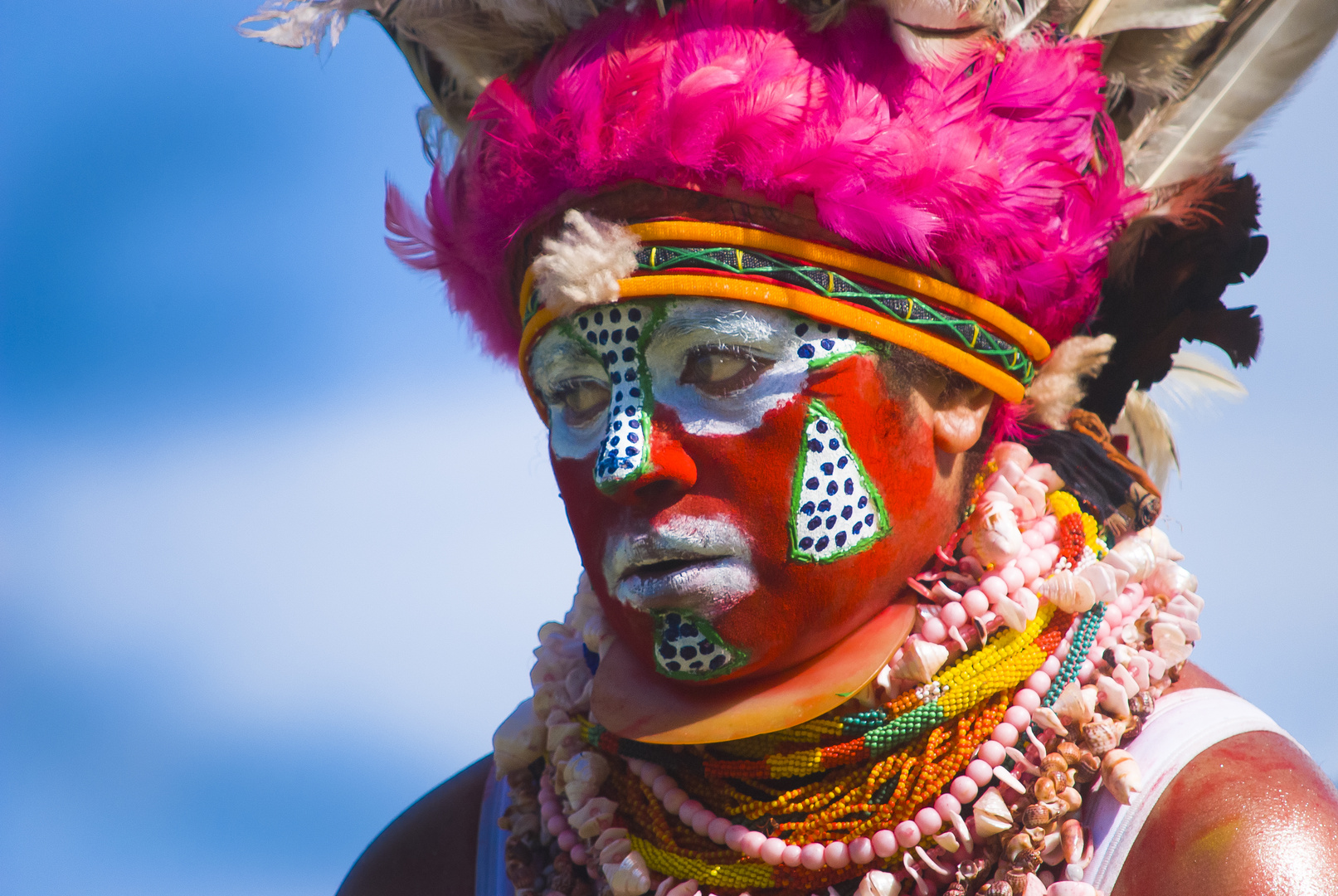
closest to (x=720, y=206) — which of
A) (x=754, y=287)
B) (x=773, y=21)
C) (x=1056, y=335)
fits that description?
(x=754, y=287)

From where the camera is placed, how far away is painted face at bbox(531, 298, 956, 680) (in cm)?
261

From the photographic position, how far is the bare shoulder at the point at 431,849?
10.7 feet

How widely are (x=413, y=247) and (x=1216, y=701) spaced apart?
2.01 m

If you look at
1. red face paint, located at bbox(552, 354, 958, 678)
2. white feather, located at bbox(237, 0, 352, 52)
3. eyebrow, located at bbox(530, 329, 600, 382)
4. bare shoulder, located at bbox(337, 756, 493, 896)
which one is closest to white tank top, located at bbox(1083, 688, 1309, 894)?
red face paint, located at bbox(552, 354, 958, 678)

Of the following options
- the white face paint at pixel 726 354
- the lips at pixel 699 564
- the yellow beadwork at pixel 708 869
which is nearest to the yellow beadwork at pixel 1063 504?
the white face paint at pixel 726 354

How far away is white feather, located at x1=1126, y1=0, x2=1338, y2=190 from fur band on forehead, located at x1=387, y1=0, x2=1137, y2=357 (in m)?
0.20

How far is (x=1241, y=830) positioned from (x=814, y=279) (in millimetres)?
1239

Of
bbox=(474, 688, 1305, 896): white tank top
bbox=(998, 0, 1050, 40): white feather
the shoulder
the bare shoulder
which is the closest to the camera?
the shoulder

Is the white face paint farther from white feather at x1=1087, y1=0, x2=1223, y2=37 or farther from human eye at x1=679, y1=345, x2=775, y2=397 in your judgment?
white feather at x1=1087, y1=0, x2=1223, y2=37

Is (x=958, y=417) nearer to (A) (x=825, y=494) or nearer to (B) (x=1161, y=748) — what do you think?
(A) (x=825, y=494)

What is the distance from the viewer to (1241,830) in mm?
2414

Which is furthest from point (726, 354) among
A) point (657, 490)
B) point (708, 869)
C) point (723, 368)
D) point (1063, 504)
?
point (708, 869)

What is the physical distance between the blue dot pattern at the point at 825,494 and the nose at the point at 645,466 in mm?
215

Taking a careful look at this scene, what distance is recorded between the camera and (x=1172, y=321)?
10.2ft
